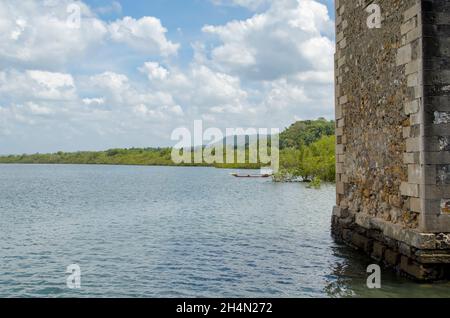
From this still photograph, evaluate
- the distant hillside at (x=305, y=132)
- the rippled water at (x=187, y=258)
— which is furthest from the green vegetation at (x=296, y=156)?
the rippled water at (x=187, y=258)

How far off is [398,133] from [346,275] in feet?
10.1

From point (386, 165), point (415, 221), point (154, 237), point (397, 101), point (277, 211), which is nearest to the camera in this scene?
point (415, 221)

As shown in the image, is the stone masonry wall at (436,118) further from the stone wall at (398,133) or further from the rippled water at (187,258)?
the rippled water at (187,258)

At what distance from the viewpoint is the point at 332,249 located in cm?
1305

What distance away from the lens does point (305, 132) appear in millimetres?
121125

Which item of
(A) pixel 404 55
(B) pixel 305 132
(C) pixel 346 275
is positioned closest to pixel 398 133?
(A) pixel 404 55

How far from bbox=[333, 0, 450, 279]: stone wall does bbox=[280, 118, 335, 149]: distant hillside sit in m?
94.1

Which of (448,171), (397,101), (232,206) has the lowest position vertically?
(232,206)

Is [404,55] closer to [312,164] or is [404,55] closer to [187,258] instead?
[187,258]

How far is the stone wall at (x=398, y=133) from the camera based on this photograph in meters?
8.56
